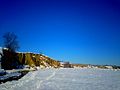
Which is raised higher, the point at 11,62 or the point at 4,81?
the point at 11,62

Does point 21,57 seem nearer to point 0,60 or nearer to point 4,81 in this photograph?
point 0,60

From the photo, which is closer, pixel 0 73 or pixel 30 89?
pixel 30 89

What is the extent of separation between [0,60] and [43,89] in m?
73.1

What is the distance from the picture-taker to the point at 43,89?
41.5m

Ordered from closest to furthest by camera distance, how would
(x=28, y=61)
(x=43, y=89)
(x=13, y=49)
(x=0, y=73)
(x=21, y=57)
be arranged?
1. (x=43, y=89)
2. (x=0, y=73)
3. (x=13, y=49)
4. (x=21, y=57)
5. (x=28, y=61)

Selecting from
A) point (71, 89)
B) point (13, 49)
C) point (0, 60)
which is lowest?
point (71, 89)

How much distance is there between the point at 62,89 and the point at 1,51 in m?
78.3

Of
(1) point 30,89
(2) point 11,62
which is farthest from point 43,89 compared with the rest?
(2) point 11,62

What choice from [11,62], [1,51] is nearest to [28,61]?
[11,62]

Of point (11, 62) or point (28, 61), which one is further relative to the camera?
point (28, 61)

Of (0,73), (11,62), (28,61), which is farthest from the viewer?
(28,61)

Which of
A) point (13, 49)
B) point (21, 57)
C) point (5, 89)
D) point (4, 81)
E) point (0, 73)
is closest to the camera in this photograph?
point (5, 89)

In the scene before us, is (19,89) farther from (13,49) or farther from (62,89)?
(13,49)

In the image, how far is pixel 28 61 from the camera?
176500 mm
